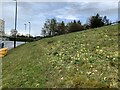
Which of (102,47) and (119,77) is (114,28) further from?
(119,77)

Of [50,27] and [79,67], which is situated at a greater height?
[50,27]

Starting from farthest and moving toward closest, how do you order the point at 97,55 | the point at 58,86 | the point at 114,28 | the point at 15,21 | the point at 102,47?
the point at 15,21 → the point at 114,28 → the point at 102,47 → the point at 97,55 → the point at 58,86

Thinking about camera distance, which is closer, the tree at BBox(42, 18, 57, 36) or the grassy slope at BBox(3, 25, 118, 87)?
the grassy slope at BBox(3, 25, 118, 87)

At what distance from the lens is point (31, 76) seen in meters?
11.9

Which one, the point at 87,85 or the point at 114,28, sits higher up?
the point at 114,28

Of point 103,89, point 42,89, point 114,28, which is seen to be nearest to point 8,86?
point 42,89

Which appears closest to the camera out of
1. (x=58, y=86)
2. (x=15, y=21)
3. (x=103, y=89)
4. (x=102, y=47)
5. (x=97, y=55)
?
(x=103, y=89)

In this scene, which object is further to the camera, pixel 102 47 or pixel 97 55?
pixel 102 47

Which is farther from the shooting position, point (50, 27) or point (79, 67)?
point (50, 27)

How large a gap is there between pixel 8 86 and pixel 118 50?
5.04m

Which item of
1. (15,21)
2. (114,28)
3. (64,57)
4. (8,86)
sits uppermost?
(15,21)

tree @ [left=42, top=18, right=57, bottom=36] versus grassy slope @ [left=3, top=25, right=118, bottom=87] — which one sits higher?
tree @ [left=42, top=18, right=57, bottom=36]

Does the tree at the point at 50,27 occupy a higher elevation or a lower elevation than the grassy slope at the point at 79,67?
higher

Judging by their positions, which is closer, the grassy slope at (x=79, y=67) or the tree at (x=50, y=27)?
the grassy slope at (x=79, y=67)
